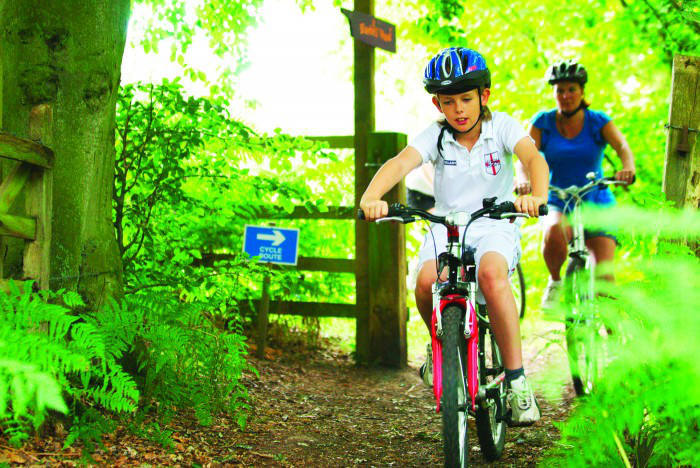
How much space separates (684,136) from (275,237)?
3.42 meters

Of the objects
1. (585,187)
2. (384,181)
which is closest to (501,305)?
(384,181)

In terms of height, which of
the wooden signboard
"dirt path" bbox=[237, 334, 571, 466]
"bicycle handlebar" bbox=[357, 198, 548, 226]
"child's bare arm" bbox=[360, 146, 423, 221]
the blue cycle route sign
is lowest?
"dirt path" bbox=[237, 334, 571, 466]

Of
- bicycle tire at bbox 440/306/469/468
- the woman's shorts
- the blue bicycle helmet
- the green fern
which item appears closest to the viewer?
the green fern

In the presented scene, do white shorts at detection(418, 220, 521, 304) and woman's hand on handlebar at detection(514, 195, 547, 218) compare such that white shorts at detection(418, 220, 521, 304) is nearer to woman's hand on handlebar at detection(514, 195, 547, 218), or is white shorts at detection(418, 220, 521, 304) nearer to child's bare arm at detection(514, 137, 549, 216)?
child's bare arm at detection(514, 137, 549, 216)

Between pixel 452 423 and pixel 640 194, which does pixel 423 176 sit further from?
pixel 452 423

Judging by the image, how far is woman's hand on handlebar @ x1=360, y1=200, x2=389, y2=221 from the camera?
133 inches

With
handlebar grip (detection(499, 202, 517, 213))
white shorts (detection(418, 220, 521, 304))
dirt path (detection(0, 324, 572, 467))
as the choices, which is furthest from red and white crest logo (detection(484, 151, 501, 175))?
dirt path (detection(0, 324, 572, 467))

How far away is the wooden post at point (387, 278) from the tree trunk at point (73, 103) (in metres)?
2.84

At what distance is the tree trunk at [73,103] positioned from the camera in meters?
3.62

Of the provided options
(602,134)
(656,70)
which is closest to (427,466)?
(602,134)

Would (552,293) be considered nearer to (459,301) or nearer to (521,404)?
(521,404)

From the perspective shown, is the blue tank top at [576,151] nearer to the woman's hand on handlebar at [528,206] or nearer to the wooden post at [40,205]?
the woman's hand on handlebar at [528,206]

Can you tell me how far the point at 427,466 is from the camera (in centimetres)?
398

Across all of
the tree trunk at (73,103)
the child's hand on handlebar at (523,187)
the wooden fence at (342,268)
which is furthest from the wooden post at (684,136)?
the tree trunk at (73,103)
